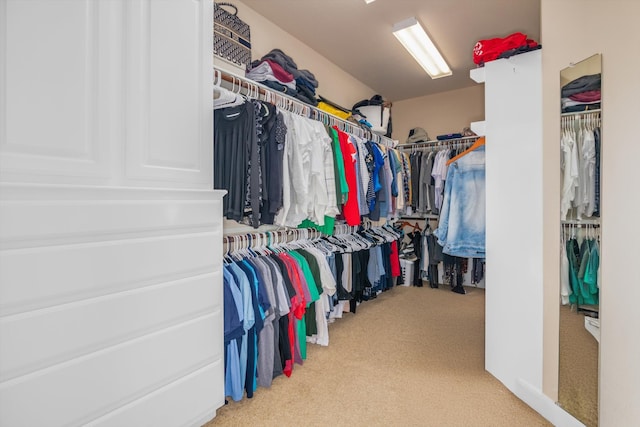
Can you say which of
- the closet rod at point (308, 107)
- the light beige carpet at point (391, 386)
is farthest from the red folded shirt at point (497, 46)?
the light beige carpet at point (391, 386)

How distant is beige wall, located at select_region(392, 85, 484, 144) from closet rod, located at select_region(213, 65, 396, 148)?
3.80 feet

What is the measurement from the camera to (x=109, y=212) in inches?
47.5

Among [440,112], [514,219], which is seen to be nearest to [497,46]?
[514,219]

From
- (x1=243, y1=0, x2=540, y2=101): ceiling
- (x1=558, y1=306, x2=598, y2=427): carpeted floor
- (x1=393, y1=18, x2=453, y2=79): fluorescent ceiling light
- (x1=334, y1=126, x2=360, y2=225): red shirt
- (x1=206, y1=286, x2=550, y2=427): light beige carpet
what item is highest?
(x1=243, y1=0, x2=540, y2=101): ceiling

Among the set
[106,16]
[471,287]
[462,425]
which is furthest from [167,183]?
[471,287]

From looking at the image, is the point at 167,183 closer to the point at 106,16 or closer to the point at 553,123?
the point at 106,16

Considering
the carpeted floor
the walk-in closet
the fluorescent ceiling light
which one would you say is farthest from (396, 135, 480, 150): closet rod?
the carpeted floor

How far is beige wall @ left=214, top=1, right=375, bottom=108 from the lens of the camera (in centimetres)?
272

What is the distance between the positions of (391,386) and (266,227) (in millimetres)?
1501

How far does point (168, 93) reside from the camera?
57.4 inches

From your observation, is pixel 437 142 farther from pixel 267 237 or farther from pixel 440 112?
pixel 267 237

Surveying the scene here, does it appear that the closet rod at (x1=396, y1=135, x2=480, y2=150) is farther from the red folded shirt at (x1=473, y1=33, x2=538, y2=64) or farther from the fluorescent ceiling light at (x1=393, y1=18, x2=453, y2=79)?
the red folded shirt at (x1=473, y1=33, x2=538, y2=64)

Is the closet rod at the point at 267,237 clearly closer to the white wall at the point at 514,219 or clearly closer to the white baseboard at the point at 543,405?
the white wall at the point at 514,219

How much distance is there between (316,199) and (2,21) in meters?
1.66
